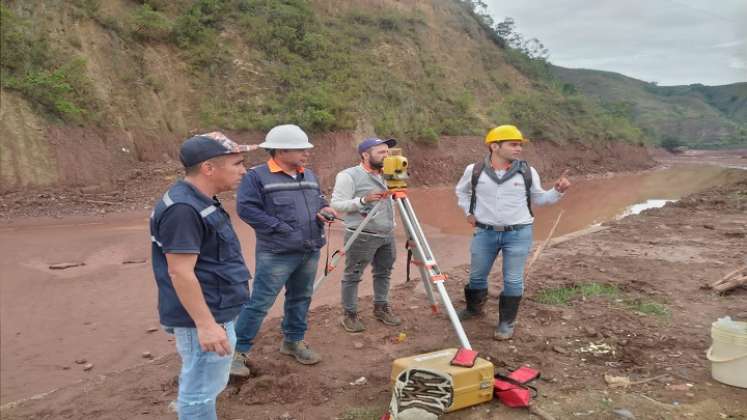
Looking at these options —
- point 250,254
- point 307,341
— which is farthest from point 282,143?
point 250,254

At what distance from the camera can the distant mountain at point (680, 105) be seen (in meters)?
53.8

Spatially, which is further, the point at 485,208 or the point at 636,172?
the point at 636,172

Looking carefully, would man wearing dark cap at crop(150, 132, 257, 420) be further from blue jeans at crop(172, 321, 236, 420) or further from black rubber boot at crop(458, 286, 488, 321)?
black rubber boot at crop(458, 286, 488, 321)

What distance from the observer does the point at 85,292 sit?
6.00m

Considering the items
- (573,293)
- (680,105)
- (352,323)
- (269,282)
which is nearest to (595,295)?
(573,293)

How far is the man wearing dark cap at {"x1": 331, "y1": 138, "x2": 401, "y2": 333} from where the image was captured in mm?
3984

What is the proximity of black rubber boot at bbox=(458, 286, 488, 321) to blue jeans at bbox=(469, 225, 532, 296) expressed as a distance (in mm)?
225

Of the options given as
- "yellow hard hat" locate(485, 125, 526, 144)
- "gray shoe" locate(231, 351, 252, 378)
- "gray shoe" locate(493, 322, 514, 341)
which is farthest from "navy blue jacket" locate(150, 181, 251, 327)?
"gray shoe" locate(493, 322, 514, 341)

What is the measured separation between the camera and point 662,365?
3.62m

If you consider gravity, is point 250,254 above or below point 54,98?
below

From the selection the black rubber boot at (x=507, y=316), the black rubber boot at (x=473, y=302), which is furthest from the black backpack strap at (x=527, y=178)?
the black rubber boot at (x=473, y=302)

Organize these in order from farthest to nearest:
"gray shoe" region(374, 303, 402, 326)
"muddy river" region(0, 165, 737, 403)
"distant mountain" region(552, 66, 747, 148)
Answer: "distant mountain" region(552, 66, 747, 148), "gray shoe" region(374, 303, 402, 326), "muddy river" region(0, 165, 737, 403)

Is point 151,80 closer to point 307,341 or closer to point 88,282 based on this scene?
point 88,282

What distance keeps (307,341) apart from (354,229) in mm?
971
